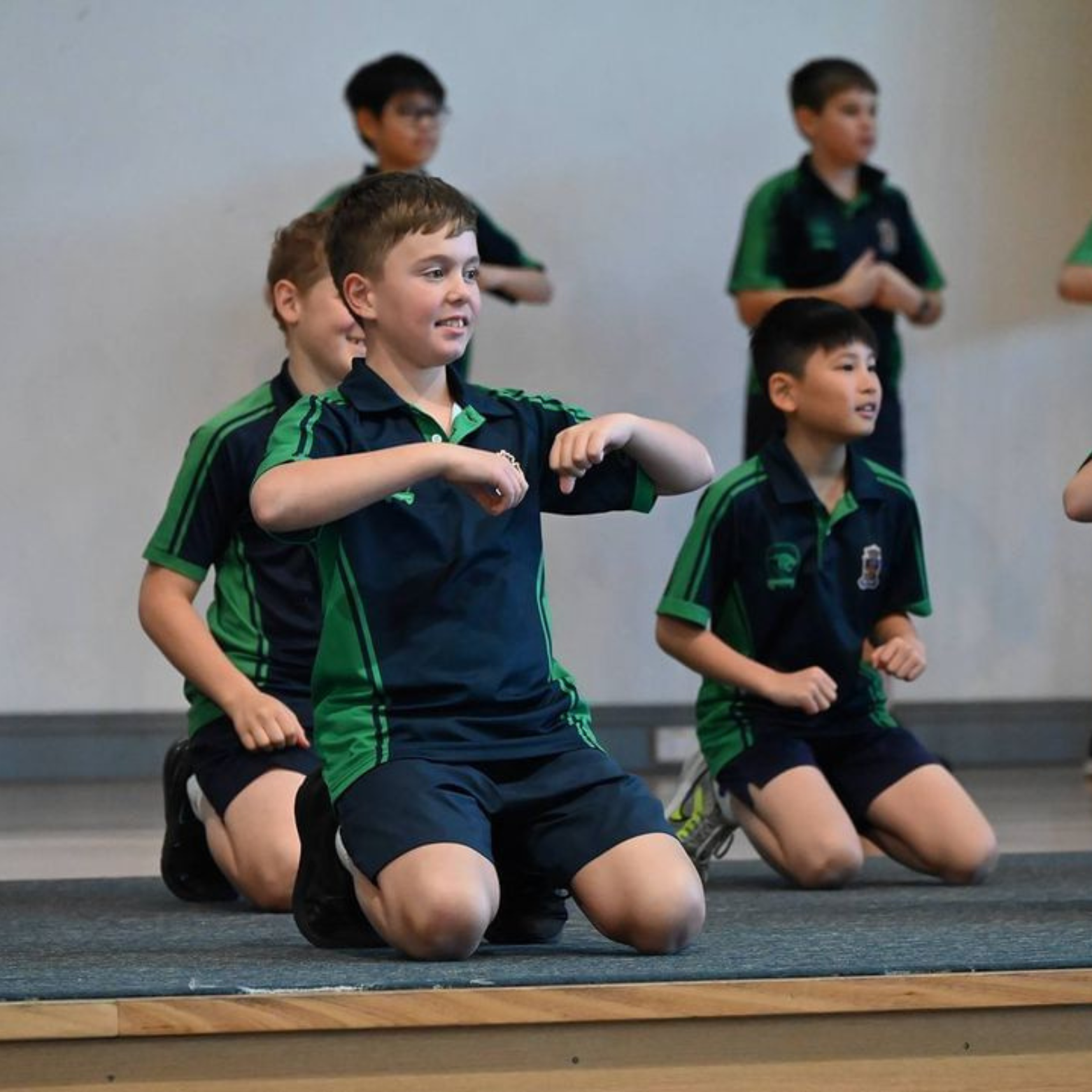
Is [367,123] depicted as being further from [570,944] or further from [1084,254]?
[570,944]

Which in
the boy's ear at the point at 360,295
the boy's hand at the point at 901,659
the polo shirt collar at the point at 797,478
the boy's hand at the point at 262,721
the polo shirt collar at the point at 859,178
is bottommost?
the boy's hand at the point at 262,721

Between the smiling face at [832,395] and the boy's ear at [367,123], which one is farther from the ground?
the boy's ear at [367,123]

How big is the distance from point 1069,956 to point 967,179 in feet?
11.6

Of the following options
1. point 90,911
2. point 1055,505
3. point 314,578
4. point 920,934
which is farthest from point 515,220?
point 920,934

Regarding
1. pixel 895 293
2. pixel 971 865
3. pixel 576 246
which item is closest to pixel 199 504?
pixel 971 865

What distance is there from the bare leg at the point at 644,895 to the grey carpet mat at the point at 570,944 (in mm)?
25

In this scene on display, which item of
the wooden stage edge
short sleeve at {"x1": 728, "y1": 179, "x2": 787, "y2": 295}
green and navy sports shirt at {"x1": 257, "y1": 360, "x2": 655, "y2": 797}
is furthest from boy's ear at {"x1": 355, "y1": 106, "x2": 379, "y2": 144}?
the wooden stage edge

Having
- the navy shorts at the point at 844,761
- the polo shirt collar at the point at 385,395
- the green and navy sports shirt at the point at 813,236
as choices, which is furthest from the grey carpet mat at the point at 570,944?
the green and navy sports shirt at the point at 813,236

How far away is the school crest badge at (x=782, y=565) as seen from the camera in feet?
10.1

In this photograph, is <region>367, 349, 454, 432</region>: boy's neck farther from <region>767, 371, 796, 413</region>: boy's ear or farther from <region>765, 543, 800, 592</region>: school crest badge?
<region>767, 371, 796, 413</region>: boy's ear

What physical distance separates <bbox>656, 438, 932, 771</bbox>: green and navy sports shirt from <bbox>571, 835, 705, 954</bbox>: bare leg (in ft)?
3.36

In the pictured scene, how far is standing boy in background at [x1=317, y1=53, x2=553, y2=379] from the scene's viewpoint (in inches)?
167

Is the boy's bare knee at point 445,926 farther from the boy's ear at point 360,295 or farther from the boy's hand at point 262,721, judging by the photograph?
the boy's hand at point 262,721

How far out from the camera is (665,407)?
501 cm
